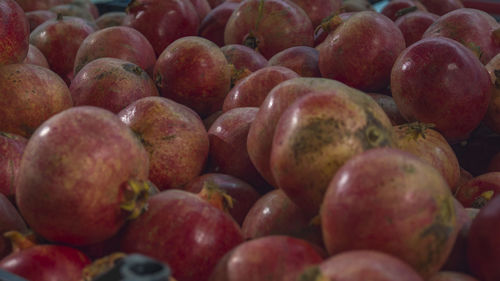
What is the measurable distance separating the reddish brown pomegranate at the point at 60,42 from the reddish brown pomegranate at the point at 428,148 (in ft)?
6.08

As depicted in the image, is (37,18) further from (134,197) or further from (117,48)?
(134,197)

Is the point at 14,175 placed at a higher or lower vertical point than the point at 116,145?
lower

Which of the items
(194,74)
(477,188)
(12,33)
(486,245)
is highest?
(12,33)

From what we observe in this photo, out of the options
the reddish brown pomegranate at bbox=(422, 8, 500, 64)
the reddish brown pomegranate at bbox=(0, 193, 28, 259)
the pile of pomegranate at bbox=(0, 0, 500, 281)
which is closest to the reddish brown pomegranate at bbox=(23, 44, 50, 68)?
the pile of pomegranate at bbox=(0, 0, 500, 281)

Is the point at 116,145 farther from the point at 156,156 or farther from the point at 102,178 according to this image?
the point at 156,156

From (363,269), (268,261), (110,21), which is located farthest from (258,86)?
(110,21)

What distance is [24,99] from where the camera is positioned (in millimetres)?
1901

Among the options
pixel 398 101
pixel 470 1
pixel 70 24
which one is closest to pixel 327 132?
pixel 398 101

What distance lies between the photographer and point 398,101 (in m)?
2.03

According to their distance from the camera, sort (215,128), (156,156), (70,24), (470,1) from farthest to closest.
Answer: (470,1), (70,24), (215,128), (156,156)

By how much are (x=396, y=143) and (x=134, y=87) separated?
1224mm

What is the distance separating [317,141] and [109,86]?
121 centimetres

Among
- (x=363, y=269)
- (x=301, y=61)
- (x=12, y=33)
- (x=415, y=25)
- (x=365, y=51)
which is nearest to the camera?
(x=363, y=269)

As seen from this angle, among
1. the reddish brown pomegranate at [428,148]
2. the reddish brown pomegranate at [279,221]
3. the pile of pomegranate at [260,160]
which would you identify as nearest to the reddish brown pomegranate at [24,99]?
the pile of pomegranate at [260,160]
